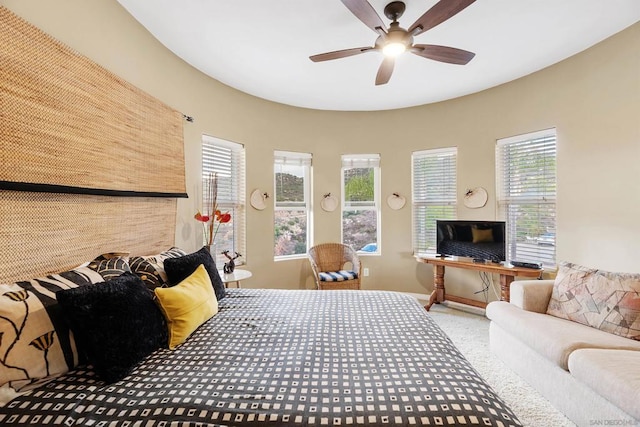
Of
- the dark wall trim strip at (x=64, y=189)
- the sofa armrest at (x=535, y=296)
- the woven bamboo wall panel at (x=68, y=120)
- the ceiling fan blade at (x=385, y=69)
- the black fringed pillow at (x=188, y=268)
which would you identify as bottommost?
the sofa armrest at (x=535, y=296)

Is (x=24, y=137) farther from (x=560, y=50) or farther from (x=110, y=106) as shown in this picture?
(x=560, y=50)

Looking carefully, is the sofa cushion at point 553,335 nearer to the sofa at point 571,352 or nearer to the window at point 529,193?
the sofa at point 571,352

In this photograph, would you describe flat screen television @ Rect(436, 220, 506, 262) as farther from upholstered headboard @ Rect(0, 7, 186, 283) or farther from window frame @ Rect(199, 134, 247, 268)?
upholstered headboard @ Rect(0, 7, 186, 283)

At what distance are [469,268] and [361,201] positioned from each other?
1.71m

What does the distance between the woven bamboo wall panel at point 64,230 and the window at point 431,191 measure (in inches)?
131

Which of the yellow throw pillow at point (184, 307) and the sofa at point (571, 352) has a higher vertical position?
the yellow throw pillow at point (184, 307)

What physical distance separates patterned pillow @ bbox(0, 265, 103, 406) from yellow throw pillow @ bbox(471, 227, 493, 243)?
3.70 meters

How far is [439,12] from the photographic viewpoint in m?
1.75

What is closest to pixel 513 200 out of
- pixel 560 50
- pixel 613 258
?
pixel 613 258

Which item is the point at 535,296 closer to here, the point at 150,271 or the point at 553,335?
the point at 553,335

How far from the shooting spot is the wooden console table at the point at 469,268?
2.96 metres

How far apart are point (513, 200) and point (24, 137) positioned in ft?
14.1

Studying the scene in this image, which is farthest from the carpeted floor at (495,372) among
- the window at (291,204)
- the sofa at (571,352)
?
the window at (291,204)

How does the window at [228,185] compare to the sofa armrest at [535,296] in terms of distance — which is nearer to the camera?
the sofa armrest at [535,296]
